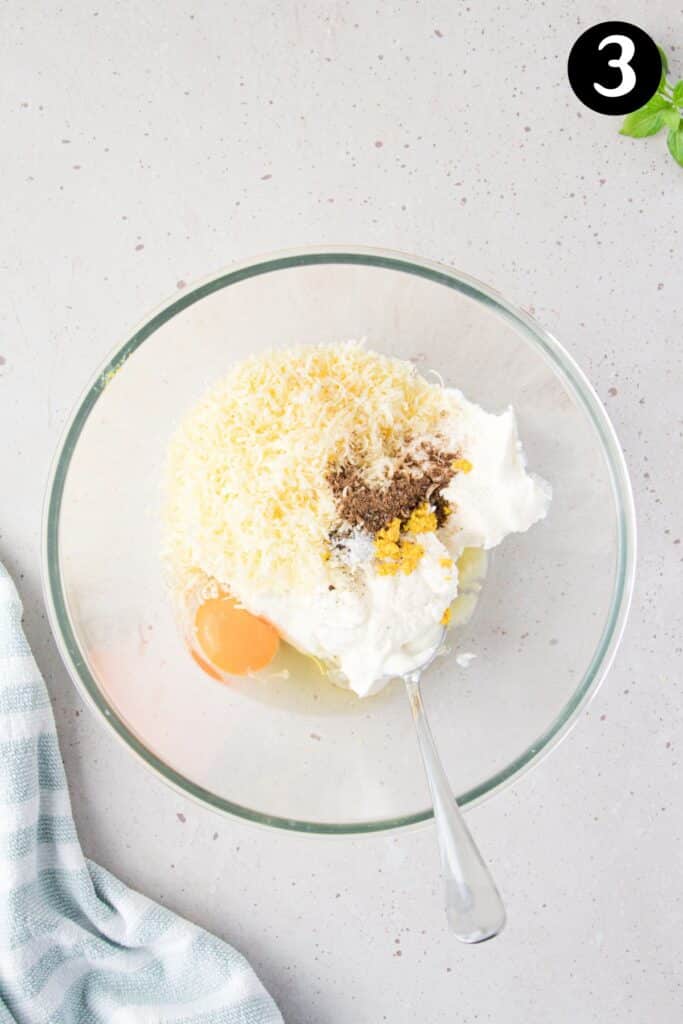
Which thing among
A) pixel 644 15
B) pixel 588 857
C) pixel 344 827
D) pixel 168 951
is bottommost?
pixel 168 951

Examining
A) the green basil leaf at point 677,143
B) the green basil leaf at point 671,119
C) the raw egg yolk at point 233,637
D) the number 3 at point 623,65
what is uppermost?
the number 3 at point 623,65

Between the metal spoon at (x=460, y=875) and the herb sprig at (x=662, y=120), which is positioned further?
the herb sprig at (x=662, y=120)

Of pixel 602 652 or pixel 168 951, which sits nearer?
pixel 602 652

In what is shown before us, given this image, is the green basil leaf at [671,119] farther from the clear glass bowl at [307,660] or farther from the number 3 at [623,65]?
the clear glass bowl at [307,660]

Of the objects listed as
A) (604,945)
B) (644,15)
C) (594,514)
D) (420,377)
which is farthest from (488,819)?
(644,15)

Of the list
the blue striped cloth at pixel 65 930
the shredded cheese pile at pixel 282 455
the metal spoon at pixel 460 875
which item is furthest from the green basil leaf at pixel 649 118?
the blue striped cloth at pixel 65 930

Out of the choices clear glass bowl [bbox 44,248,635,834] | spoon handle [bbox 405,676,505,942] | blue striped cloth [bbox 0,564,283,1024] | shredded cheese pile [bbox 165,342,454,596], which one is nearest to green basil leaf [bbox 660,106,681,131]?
clear glass bowl [bbox 44,248,635,834]

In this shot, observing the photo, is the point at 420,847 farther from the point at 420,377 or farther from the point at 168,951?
the point at 420,377
